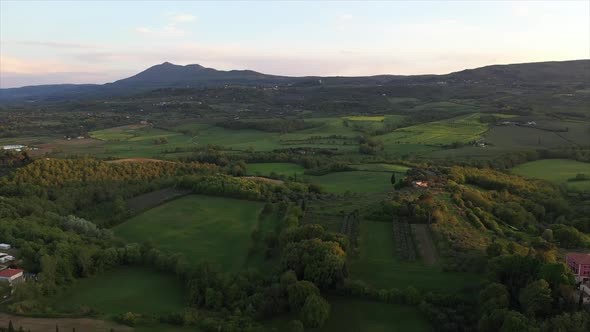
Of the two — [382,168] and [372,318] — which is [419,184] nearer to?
[382,168]

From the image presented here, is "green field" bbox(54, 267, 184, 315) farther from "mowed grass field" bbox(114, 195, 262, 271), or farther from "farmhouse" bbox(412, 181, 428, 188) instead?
"farmhouse" bbox(412, 181, 428, 188)

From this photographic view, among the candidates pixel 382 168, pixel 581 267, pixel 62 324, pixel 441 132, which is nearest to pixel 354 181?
pixel 382 168

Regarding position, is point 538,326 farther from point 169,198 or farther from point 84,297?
point 169,198

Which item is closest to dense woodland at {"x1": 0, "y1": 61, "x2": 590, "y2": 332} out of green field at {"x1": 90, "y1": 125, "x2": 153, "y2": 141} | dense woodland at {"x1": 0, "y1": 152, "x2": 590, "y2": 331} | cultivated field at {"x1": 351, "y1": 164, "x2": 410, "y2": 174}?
dense woodland at {"x1": 0, "y1": 152, "x2": 590, "y2": 331}

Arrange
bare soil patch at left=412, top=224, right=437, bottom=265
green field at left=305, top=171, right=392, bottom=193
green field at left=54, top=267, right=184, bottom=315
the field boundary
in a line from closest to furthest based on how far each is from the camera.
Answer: green field at left=54, top=267, right=184, bottom=315 < bare soil patch at left=412, top=224, right=437, bottom=265 < the field boundary < green field at left=305, top=171, right=392, bottom=193

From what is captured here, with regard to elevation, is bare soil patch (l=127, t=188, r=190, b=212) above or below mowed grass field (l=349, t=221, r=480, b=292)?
above

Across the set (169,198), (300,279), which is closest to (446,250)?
(300,279)
